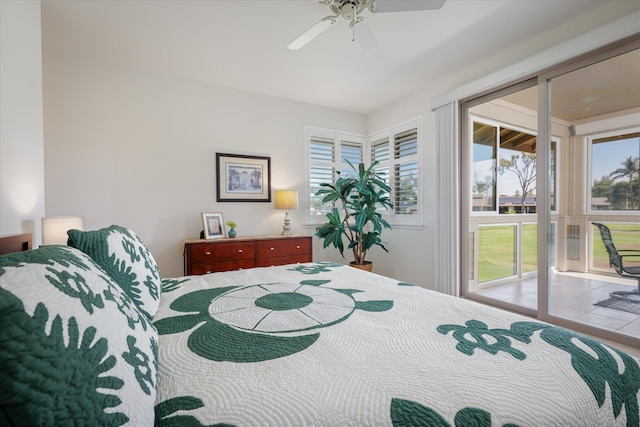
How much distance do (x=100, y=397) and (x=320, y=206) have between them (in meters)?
4.02

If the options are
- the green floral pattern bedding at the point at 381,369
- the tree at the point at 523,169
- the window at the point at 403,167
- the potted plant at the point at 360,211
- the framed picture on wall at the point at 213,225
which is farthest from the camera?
the window at the point at 403,167

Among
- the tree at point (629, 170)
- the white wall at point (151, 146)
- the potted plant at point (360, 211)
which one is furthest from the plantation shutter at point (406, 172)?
the tree at point (629, 170)

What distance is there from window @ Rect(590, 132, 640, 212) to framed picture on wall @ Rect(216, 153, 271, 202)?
135 inches

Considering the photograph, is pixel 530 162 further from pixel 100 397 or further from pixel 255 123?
pixel 100 397

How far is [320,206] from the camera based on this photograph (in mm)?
4461

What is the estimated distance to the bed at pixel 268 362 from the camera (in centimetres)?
46

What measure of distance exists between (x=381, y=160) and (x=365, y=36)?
260 centimetres

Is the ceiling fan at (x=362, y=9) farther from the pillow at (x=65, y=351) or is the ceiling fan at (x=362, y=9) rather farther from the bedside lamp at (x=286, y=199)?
the pillow at (x=65, y=351)

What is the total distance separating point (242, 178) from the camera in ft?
12.7

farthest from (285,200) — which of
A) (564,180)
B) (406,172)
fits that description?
(564,180)

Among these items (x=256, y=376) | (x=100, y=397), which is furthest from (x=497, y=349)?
(x=100, y=397)

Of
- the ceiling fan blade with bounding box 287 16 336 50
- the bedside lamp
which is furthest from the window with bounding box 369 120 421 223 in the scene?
the ceiling fan blade with bounding box 287 16 336 50

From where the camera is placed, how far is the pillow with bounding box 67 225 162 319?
1057 mm

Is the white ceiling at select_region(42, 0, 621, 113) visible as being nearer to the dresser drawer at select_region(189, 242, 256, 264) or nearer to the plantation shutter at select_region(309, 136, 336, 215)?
the plantation shutter at select_region(309, 136, 336, 215)
